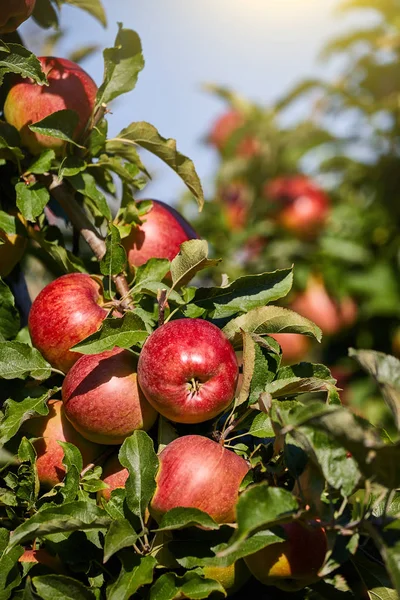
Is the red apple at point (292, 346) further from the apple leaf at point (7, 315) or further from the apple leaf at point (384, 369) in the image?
the apple leaf at point (384, 369)

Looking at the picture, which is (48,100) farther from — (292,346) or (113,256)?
(292,346)

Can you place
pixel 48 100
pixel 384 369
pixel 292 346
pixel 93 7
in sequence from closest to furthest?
pixel 384 369
pixel 48 100
pixel 93 7
pixel 292 346

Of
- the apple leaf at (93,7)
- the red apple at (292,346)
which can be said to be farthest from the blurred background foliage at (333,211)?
the apple leaf at (93,7)

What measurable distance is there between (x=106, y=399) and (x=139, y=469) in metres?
0.10

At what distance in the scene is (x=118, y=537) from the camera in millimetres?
686

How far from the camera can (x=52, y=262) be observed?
115 centimetres

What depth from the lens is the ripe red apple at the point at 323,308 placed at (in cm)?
264

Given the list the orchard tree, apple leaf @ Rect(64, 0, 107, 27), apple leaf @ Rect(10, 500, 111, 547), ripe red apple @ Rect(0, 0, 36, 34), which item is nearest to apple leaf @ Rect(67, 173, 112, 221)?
the orchard tree

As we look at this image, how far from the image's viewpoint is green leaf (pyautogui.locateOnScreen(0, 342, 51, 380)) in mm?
865

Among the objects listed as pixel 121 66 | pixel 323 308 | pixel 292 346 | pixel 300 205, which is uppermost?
pixel 121 66

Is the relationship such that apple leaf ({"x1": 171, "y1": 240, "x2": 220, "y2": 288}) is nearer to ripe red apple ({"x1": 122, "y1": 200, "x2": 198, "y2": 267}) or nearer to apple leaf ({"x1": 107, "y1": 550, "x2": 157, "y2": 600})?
ripe red apple ({"x1": 122, "y1": 200, "x2": 198, "y2": 267})

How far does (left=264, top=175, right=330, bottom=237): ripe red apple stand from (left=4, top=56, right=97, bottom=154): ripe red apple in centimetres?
183

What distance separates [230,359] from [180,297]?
126mm

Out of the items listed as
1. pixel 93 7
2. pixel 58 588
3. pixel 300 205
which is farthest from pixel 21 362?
pixel 300 205
